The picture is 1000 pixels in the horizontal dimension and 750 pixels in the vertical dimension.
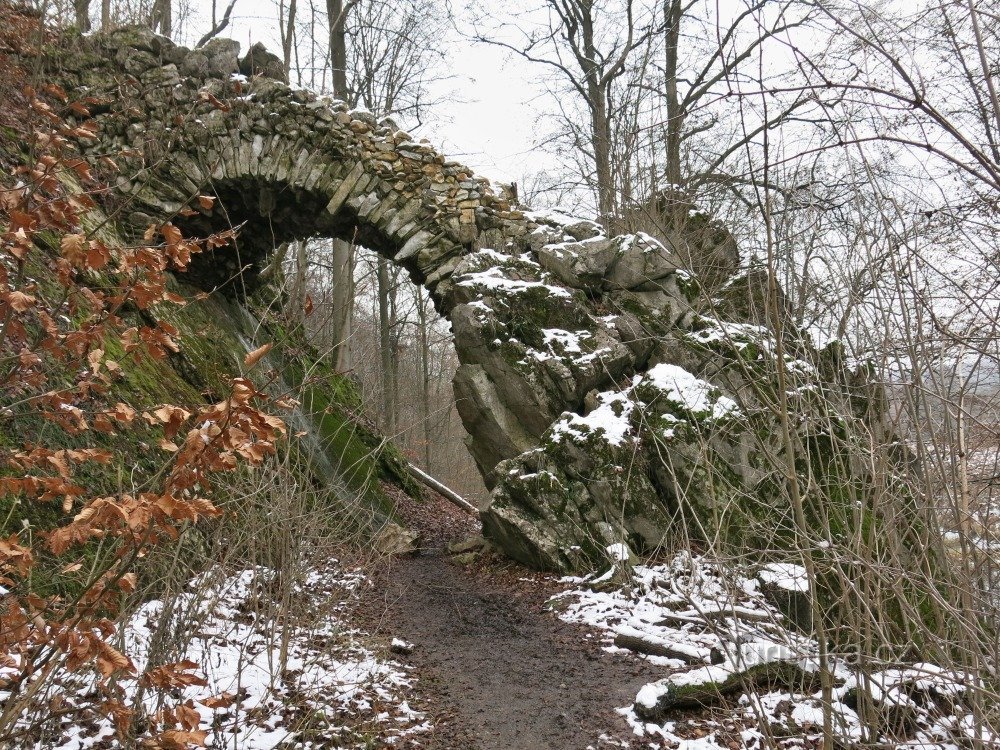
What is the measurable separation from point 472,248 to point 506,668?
4.57 meters

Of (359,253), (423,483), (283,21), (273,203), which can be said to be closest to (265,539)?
(273,203)

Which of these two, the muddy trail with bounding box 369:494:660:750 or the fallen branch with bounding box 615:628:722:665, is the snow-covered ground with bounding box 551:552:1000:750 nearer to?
the fallen branch with bounding box 615:628:722:665

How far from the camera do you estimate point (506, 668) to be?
166 inches

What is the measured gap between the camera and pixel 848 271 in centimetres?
225

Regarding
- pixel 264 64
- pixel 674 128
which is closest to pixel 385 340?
pixel 264 64

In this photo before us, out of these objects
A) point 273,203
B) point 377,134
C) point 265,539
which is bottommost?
point 265,539

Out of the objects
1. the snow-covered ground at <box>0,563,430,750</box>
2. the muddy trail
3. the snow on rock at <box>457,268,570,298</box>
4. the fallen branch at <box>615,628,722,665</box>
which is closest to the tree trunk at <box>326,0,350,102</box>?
the snow on rock at <box>457,268,570,298</box>

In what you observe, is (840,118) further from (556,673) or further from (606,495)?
(606,495)

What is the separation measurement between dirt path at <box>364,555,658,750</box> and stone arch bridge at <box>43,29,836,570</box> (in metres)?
0.89

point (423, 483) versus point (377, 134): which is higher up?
point (377, 134)

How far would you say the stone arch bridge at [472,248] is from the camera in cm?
623

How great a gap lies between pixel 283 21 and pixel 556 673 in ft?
40.4

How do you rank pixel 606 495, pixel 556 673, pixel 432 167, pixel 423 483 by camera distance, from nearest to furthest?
pixel 556 673 → pixel 606 495 → pixel 432 167 → pixel 423 483

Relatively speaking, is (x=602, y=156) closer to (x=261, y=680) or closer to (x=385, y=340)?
(x=385, y=340)
